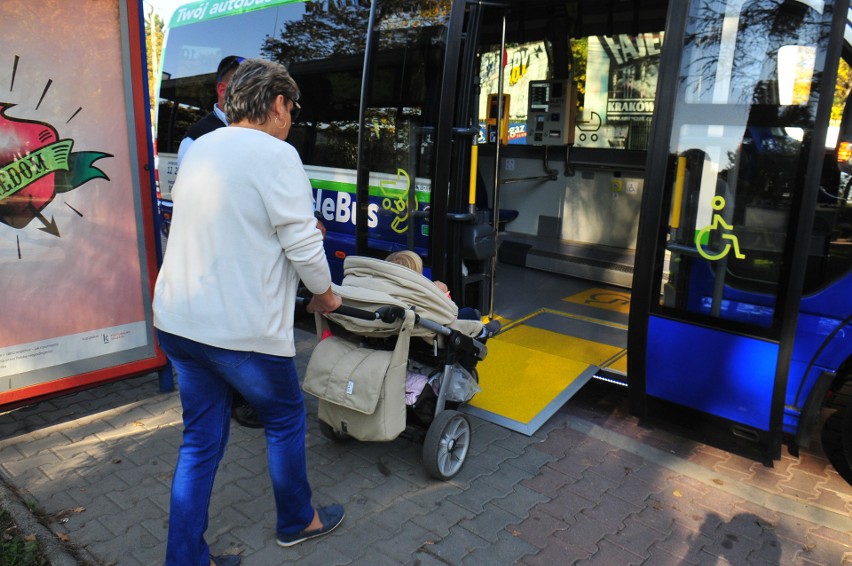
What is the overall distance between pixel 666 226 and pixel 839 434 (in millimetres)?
1918

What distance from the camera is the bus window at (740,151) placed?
3.26m

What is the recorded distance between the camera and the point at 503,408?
432cm

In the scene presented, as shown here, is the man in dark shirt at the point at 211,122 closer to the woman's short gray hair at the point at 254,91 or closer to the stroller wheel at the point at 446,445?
the woman's short gray hair at the point at 254,91

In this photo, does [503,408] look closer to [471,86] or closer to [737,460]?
[737,460]

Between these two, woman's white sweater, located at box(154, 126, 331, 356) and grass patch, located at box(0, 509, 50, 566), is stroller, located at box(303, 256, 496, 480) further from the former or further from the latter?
grass patch, located at box(0, 509, 50, 566)

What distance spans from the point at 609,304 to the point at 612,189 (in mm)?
1927

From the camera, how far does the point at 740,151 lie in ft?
11.3

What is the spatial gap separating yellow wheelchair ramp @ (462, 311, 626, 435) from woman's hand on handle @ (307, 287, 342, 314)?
1.84 meters

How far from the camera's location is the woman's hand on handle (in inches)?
107

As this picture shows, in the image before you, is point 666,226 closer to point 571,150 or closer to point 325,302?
point 325,302

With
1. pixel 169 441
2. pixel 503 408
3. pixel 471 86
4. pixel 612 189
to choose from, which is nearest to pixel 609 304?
pixel 612 189

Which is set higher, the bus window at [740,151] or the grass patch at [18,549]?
the bus window at [740,151]

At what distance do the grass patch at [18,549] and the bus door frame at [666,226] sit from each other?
3230 millimetres

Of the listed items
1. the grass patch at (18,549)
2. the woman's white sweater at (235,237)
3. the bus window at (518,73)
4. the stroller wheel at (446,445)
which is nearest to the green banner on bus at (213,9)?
the bus window at (518,73)
